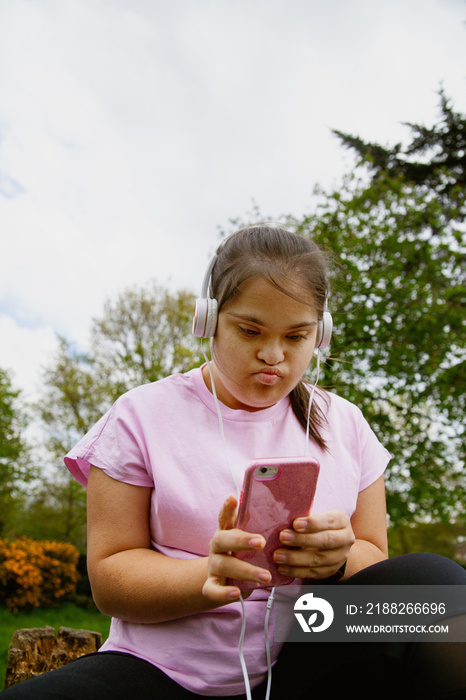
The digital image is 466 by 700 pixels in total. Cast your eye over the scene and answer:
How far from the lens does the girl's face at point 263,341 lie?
1.65 m

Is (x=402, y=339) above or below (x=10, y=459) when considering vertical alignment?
above

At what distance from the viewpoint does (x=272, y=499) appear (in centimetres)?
129

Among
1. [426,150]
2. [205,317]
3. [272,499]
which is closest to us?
[272,499]

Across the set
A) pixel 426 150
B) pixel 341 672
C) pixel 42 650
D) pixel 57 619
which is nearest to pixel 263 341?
pixel 341 672

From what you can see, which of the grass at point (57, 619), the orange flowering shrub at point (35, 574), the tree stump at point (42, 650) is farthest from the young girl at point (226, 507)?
the orange flowering shrub at point (35, 574)

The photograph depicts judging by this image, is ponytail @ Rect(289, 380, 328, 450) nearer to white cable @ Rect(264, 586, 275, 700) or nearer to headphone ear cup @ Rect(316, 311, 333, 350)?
headphone ear cup @ Rect(316, 311, 333, 350)

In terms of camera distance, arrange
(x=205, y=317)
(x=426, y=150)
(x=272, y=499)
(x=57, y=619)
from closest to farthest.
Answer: (x=272, y=499)
(x=205, y=317)
(x=57, y=619)
(x=426, y=150)

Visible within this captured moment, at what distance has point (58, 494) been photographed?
18.4 m

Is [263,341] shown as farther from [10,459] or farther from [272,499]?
[10,459]

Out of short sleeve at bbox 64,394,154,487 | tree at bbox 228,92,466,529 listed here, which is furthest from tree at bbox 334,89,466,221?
short sleeve at bbox 64,394,154,487

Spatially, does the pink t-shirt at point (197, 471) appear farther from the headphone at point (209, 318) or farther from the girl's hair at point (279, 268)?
the headphone at point (209, 318)

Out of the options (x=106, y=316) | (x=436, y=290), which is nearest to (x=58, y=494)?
(x=106, y=316)

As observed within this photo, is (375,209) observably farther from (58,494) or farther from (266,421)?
(58,494)

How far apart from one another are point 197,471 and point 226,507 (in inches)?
16.0
